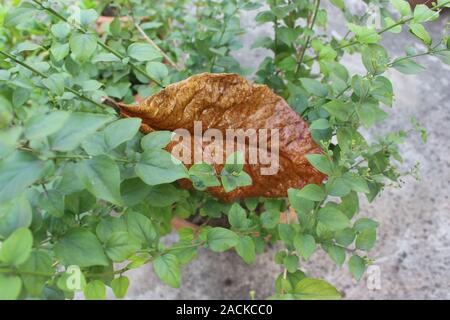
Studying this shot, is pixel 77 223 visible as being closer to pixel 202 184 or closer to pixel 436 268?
pixel 202 184

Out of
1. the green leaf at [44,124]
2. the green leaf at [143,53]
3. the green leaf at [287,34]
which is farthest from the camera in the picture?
the green leaf at [287,34]

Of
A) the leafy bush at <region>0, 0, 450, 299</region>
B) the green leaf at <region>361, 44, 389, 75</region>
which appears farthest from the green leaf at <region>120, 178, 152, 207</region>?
the green leaf at <region>361, 44, 389, 75</region>

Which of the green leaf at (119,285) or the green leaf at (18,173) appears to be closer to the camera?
the green leaf at (18,173)

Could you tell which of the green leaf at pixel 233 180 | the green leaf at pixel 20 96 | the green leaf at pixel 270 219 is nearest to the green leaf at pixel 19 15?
the green leaf at pixel 20 96

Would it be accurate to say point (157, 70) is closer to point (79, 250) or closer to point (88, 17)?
point (88, 17)

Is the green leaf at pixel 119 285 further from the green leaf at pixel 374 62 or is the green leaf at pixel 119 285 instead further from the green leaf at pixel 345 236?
the green leaf at pixel 374 62

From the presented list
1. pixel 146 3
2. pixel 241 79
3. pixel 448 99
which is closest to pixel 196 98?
pixel 241 79

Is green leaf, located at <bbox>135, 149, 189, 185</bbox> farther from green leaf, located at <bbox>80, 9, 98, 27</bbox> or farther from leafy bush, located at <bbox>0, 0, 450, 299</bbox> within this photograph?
green leaf, located at <bbox>80, 9, 98, 27</bbox>
